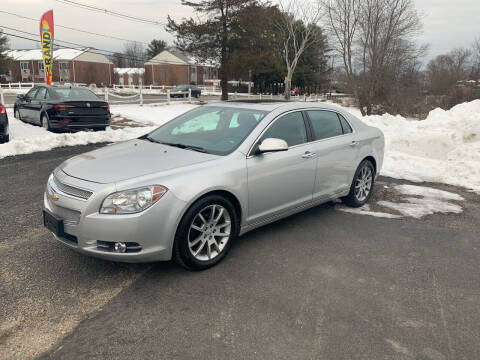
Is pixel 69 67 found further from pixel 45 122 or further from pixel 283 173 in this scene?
pixel 283 173

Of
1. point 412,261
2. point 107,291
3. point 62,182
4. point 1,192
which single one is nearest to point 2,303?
point 107,291

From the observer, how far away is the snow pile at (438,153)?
779 centimetres

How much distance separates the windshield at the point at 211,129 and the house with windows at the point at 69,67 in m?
63.1

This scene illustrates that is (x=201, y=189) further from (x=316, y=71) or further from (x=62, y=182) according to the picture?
(x=316, y=71)

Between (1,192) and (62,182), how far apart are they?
10.4 ft

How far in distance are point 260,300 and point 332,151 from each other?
7.93 ft

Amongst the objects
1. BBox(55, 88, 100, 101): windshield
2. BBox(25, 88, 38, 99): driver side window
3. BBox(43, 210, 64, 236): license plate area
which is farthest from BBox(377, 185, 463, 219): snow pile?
BBox(25, 88, 38, 99): driver side window

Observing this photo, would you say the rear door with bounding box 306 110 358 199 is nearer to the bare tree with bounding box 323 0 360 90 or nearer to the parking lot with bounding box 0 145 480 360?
the parking lot with bounding box 0 145 480 360

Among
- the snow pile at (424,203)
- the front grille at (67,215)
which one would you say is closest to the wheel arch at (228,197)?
the front grille at (67,215)

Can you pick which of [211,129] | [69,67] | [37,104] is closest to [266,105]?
[211,129]

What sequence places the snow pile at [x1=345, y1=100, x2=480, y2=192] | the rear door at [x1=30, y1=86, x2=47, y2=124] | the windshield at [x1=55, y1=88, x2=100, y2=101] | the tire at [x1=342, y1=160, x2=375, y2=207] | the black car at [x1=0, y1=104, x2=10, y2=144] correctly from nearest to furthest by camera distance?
the tire at [x1=342, y1=160, x2=375, y2=207]
the snow pile at [x1=345, y1=100, x2=480, y2=192]
the black car at [x1=0, y1=104, x2=10, y2=144]
the windshield at [x1=55, y1=88, x2=100, y2=101]
the rear door at [x1=30, y1=86, x2=47, y2=124]

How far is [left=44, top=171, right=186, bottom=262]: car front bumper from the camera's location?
315cm

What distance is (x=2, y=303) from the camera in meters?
3.07

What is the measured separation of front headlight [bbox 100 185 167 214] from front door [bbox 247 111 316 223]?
109cm
